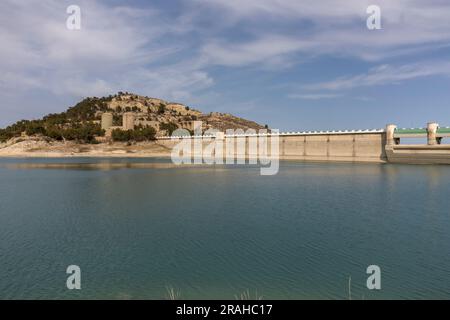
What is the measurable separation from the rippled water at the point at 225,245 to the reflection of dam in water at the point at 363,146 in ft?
207

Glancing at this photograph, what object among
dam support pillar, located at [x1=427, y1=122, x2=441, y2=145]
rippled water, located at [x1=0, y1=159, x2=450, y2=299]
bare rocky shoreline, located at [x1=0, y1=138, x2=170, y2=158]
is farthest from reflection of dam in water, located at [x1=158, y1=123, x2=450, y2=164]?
rippled water, located at [x1=0, y1=159, x2=450, y2=299]

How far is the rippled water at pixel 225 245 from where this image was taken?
56.3ft

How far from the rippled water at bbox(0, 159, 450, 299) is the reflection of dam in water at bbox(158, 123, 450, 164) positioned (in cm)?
6312

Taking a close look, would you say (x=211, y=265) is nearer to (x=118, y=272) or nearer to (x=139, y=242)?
(x=118, y=272)

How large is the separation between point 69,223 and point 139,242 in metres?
9.08

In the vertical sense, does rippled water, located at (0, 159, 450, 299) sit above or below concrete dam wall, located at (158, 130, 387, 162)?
below

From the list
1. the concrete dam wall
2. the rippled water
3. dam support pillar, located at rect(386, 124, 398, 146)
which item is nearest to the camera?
the rippled water

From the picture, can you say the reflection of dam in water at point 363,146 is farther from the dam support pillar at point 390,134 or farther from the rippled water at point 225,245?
the rippled water at point 225,245

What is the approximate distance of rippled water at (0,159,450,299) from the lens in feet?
56.3

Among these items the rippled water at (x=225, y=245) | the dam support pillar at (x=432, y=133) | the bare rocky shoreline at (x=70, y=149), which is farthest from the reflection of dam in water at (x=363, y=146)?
the rippled water at (x=225, y=245)

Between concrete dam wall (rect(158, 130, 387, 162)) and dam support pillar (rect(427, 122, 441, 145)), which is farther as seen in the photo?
concrete dam wall (rect(158, 130, 387, 162))

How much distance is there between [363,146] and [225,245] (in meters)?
104

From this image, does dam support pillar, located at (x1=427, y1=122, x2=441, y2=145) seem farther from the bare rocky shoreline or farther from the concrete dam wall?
the bare rocky shoreline
